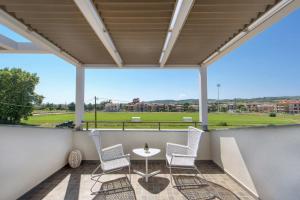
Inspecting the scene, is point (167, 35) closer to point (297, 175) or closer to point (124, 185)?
point (297, 175)

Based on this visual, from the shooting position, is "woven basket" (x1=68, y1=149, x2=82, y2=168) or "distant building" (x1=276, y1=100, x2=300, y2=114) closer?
"distant building" (x1=276, y1=100, x2=300, y2=114)

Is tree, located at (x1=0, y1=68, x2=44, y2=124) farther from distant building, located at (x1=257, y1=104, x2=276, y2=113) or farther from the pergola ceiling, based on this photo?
distant building, located at (x1=257, y1=104, x2=276, y2=113)

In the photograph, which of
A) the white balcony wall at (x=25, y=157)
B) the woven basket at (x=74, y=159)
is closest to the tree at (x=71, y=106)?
the white balcony wall at (x=25, y=157)

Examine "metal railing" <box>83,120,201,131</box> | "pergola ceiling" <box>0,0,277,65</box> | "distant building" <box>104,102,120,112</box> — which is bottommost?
"metal railing" <box>83,120,201,131</box>

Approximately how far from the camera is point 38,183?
3.33m

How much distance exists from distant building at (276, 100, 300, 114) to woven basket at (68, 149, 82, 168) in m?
4.03

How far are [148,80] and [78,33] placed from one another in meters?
4.18

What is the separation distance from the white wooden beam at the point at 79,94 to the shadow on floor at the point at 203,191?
2889 millimetres

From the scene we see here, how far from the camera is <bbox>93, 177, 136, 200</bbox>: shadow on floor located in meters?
2.96


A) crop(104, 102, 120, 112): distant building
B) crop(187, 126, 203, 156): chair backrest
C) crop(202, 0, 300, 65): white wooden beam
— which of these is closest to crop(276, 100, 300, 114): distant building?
crop(202, 0, 300, 65): white wooden beam

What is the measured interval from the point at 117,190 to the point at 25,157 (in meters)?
1.52

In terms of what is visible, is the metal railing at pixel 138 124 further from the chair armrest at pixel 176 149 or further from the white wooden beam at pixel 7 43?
the white wooden beam at pixel 7 43

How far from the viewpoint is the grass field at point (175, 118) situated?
2566 millimetres

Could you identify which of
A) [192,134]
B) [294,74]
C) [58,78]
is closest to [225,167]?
[192,134]
